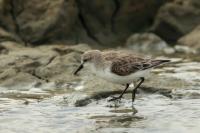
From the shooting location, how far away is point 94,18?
63.9 ft

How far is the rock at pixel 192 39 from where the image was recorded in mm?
18547

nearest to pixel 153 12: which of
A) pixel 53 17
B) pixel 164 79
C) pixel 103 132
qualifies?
pixel 53 17

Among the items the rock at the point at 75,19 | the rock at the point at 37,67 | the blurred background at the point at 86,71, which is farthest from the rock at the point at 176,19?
the rock at the point at 37,67

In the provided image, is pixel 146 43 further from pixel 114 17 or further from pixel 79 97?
pixel 79 97

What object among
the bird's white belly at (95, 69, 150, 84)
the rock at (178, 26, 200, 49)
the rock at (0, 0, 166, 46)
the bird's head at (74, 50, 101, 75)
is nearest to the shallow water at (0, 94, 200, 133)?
the bird's white belly at (95, 69, 150, 84)

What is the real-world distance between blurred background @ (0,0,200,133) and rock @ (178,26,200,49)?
35mm

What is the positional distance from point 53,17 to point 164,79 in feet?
19.5

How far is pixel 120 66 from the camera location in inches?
424

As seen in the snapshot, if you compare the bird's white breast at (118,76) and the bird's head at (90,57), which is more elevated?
the bird's head at (90,57)

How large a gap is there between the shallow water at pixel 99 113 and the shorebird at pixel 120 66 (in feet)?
1.55

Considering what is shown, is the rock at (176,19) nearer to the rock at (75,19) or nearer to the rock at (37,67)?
the rock at (75,19)

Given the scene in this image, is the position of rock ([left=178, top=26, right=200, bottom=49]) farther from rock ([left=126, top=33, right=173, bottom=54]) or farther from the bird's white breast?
the bird's white breast

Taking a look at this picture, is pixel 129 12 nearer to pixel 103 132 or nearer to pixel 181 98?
pixel 181 98

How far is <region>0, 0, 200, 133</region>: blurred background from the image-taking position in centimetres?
973
